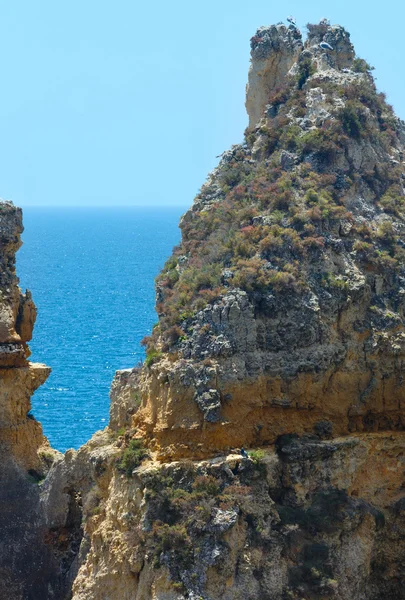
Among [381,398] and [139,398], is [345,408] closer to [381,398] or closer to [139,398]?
[381,398]

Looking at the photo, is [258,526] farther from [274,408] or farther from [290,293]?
[290,293]

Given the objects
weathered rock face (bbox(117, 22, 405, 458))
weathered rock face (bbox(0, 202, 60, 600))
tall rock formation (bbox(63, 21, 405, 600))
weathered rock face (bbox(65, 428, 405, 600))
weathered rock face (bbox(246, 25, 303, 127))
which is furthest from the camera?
weathered rock face (bbox(246, 25, 303, 127))

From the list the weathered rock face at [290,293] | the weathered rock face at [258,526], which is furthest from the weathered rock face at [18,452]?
the weathered rock face at [290,293]

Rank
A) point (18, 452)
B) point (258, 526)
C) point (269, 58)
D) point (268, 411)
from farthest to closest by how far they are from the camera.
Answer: point (269, 58)
point (18, 452)
point (268, 411)
point (258, 526)

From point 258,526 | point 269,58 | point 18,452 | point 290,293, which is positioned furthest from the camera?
point 269,58

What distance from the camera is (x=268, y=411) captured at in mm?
33844

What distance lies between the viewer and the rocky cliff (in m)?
31.7

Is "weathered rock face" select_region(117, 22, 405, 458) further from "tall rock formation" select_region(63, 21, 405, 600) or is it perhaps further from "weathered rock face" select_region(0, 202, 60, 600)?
"weathered rock face" select_region(0, 202, 60, 600)

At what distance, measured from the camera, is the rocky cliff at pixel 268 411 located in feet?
104

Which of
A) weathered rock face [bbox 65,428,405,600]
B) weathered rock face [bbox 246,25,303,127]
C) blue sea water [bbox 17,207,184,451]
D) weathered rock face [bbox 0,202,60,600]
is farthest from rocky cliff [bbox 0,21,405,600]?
blue sea water [bbox 17,207,184,451]

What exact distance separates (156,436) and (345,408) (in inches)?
243

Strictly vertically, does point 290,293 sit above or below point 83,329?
above

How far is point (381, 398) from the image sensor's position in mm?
35062

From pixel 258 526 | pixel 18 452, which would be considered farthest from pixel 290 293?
pixel 18 452
